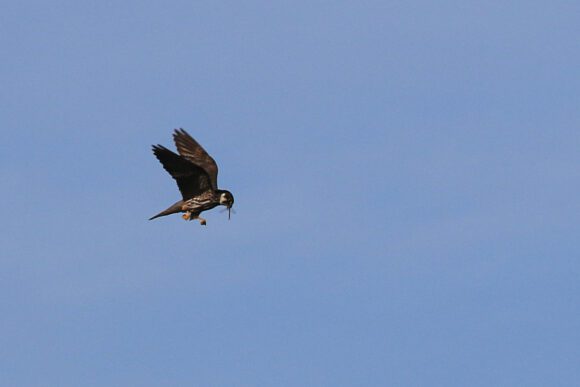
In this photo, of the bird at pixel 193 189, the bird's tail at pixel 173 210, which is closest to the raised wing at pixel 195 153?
the bird at pixel 193 189

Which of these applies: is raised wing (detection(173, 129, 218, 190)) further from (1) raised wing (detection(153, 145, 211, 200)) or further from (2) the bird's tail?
(2) the bird's tail

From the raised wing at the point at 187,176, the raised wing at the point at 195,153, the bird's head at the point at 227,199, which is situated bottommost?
the bird's head at the point at 227,199

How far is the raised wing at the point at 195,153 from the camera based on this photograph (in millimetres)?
49469

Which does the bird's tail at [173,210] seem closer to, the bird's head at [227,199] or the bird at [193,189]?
the bird at [193,189]

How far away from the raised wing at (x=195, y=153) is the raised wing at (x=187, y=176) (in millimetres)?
228

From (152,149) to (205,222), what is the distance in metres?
2.88

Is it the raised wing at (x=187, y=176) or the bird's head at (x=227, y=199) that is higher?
the raised wing at (x=187, y=176)

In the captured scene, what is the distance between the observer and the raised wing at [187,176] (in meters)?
48.3

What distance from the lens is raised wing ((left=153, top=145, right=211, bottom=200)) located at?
48344 millimetres

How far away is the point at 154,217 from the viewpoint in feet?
162

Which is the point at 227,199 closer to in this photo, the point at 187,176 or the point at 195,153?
the point at 187,176

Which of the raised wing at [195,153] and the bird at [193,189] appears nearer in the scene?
the bird at [193,189]

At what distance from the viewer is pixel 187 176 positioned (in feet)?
160

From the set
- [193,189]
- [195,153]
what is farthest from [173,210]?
[195,153]
